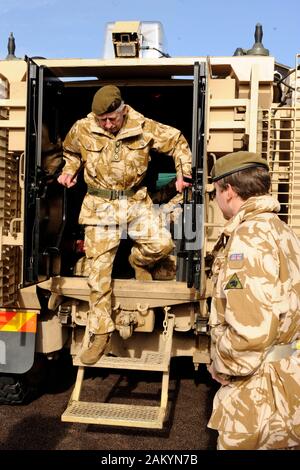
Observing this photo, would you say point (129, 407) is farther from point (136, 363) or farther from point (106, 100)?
point (106, 100)

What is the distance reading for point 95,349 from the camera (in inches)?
152

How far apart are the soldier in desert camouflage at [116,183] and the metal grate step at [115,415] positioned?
580mm

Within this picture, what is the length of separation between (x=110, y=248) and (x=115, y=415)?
1.23 metres

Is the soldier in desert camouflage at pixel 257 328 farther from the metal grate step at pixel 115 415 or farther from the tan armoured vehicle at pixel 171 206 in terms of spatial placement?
the tan armoured vehicle at pixel 171 206

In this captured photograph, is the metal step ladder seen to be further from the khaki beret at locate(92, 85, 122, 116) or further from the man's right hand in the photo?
the khaki beret at locate(92, 85, 122, 116)

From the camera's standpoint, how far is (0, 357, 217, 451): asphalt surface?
3.59m

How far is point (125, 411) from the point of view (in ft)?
11.6

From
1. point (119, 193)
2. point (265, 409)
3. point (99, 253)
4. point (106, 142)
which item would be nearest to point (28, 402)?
point (99, 253)

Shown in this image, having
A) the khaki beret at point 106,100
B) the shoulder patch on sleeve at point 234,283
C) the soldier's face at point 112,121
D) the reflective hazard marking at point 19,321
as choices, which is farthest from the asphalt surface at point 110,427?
the khaki beret at point 106,100

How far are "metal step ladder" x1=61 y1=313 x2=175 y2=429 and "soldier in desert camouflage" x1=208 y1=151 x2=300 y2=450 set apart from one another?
1303 mm

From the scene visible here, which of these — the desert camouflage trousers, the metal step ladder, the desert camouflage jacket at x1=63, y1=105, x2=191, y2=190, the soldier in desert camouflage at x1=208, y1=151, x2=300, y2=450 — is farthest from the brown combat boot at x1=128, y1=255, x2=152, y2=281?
the soldier in desert camouflage at x1=208, y1=151, x2=300, y2=450

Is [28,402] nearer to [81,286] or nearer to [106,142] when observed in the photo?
[81,286]

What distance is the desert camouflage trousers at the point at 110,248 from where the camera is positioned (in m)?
3.98
